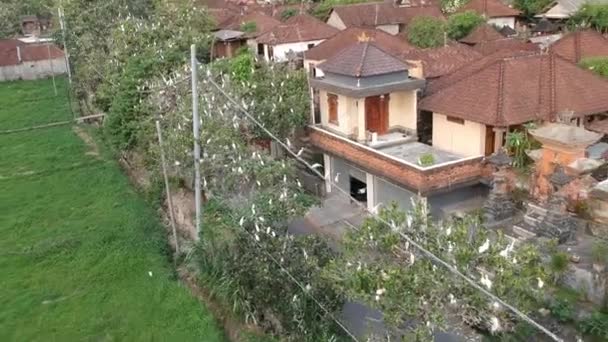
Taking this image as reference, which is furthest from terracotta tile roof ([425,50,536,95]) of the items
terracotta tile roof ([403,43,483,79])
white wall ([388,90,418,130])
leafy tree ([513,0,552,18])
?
leafy tree ([513,0,552,18])

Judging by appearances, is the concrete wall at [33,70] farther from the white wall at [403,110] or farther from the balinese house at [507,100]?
the balinese house at [507,100]

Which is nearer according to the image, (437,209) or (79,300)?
(79,300)

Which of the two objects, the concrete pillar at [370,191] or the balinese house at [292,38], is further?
the balinese house at [292,38]

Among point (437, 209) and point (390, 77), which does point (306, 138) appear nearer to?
point (390, 77)

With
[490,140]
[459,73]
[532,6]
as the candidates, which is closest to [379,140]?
[490,140]

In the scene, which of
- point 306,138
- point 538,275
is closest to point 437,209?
point 306,138

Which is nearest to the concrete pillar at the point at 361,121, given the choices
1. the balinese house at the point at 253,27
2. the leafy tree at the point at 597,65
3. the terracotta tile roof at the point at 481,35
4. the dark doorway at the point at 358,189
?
the dark doorway at the point at 358,189
